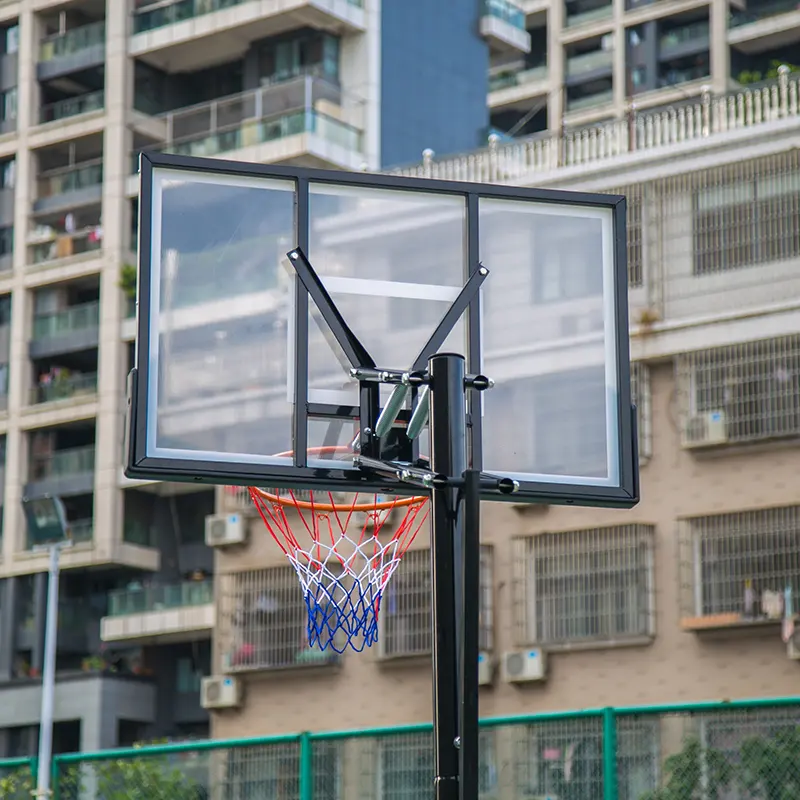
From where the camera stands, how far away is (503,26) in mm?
49375

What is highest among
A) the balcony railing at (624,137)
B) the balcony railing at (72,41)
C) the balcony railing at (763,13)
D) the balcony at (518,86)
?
the balcony railing at (763,13)

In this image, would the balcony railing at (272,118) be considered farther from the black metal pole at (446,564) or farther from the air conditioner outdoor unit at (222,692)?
the black metal pole at (446,564)

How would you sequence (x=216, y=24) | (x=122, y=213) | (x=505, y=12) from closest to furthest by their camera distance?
(x=216, y=24) → (x=122, y=213) → (x=505, y=12)

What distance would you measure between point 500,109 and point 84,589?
24146 millimetres

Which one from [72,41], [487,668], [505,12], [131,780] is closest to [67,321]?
[72,41]

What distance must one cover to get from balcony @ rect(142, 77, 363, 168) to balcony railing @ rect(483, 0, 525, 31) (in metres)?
5.62

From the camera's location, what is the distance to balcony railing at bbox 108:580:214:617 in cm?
4478

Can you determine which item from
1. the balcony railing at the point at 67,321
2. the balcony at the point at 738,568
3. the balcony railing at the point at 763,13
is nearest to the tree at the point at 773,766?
the balcony at the point at 738,568

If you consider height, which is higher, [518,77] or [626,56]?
[518,77]

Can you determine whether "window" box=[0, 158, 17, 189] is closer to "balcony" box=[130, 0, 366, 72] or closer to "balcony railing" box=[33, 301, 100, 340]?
"balcony railing" box=[33, 301, 100, 340]

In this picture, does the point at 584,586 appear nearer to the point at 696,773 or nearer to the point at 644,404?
the point at 644,404

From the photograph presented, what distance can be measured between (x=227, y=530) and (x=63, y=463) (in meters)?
12.0

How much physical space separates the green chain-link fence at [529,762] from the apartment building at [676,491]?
14.9 m

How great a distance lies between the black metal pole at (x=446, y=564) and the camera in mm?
7332
